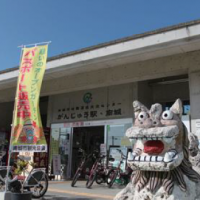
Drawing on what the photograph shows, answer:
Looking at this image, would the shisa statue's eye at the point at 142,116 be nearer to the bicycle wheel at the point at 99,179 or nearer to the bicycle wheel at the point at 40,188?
the bicycle wheel at the point at 40,188

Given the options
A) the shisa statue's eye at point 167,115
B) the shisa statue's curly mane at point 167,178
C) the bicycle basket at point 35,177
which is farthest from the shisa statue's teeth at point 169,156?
the bicycle basket at point 35,177

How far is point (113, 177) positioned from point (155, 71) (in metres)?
3.59

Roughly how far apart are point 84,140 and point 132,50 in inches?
242

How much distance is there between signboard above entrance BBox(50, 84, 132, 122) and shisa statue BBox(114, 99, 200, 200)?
721 cm

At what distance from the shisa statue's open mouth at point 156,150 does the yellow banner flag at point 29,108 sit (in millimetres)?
2989

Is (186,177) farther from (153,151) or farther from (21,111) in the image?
(21,111)

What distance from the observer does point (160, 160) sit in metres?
2.81

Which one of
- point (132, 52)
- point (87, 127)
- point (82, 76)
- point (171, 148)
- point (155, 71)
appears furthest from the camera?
point (87, 127)

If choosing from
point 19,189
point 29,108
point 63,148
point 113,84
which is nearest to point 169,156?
point 29,108

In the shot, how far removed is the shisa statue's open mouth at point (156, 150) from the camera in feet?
9.18

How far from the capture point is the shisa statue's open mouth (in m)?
2.80

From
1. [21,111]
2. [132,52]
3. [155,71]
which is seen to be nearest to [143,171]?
[21,111]

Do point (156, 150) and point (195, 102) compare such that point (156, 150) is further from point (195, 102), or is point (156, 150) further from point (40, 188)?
point (195, 102)

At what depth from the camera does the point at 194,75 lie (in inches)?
299
